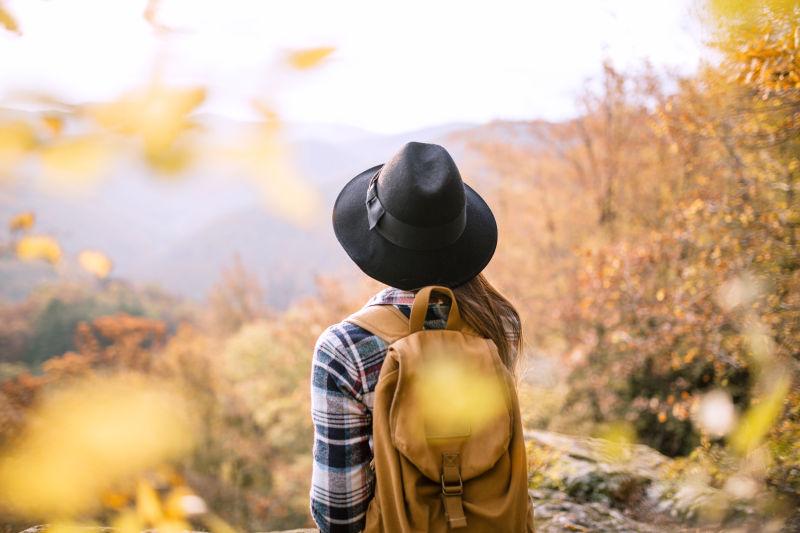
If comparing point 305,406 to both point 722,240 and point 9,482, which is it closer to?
point 722,240

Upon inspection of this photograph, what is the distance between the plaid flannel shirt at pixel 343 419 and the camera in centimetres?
124

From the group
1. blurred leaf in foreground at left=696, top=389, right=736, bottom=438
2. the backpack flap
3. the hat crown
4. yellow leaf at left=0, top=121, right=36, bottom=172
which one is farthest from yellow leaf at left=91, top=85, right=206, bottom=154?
blurred leaf in foreground at left=696, top=389, right=736, bottom=438

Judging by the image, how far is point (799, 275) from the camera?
3.41 metres

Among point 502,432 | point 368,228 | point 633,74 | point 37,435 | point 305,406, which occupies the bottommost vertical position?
point 305,406

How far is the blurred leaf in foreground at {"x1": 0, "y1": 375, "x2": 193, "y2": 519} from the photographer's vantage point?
1891mm

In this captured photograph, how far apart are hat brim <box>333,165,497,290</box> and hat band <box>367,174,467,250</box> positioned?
0.02 m

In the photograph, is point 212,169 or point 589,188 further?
point 589,188

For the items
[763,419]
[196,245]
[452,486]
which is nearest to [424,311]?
[452,486]

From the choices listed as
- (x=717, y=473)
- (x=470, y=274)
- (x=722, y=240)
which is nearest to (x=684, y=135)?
(x=722, y=240)

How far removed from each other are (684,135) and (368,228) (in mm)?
6416

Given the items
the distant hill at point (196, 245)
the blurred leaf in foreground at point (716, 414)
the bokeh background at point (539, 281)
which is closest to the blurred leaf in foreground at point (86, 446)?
the bokeh background at point (539, 281)

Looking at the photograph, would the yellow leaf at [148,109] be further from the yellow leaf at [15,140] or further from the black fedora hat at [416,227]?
the black fedora hat at [416,227]

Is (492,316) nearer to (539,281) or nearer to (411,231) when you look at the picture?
(411,231)

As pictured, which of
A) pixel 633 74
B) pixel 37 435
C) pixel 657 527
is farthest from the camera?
pixel 633 74
